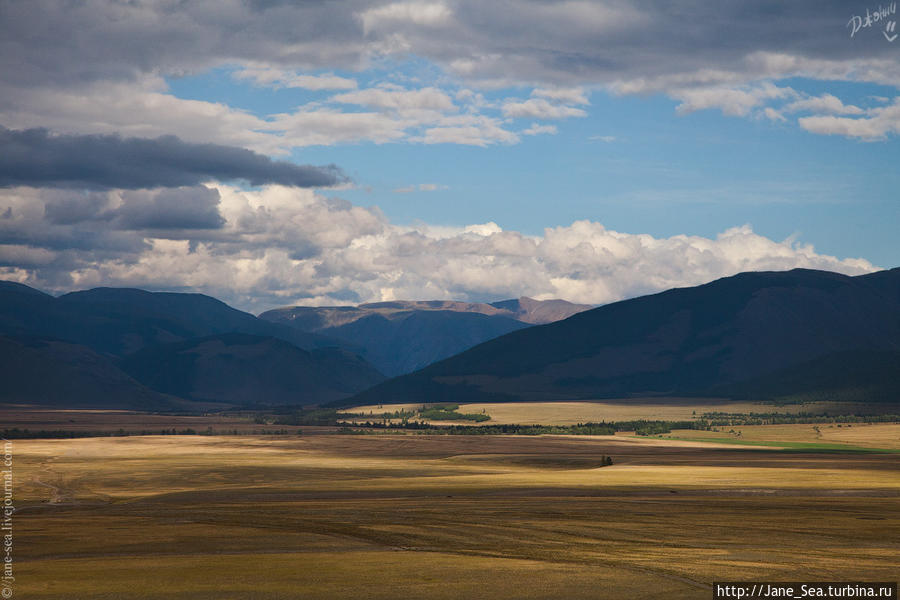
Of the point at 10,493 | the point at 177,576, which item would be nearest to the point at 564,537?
the point at 177,576

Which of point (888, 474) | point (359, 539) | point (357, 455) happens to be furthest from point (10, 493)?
point (888, 474)

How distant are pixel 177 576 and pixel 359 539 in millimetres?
17003

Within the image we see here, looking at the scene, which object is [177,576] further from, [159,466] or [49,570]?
[159,466]

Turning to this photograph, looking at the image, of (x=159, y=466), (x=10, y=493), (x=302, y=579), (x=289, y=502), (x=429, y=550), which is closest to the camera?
(x=302, y=579)

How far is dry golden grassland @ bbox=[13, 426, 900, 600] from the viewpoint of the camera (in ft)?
150

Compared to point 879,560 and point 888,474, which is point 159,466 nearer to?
point 888,474

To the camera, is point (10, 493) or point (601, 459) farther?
point (601, 459)

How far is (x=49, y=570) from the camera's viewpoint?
49562 millimetres

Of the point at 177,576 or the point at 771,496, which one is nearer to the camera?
the point at 177,576

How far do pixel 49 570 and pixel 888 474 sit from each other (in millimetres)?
114399

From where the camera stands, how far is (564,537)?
62.9 metres

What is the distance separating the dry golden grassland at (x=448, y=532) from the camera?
45.7 m

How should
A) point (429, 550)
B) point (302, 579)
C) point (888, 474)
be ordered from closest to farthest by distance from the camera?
point (302, 579) < point (429, 550) < point (888, 474)

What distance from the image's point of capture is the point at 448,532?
6512 cm
